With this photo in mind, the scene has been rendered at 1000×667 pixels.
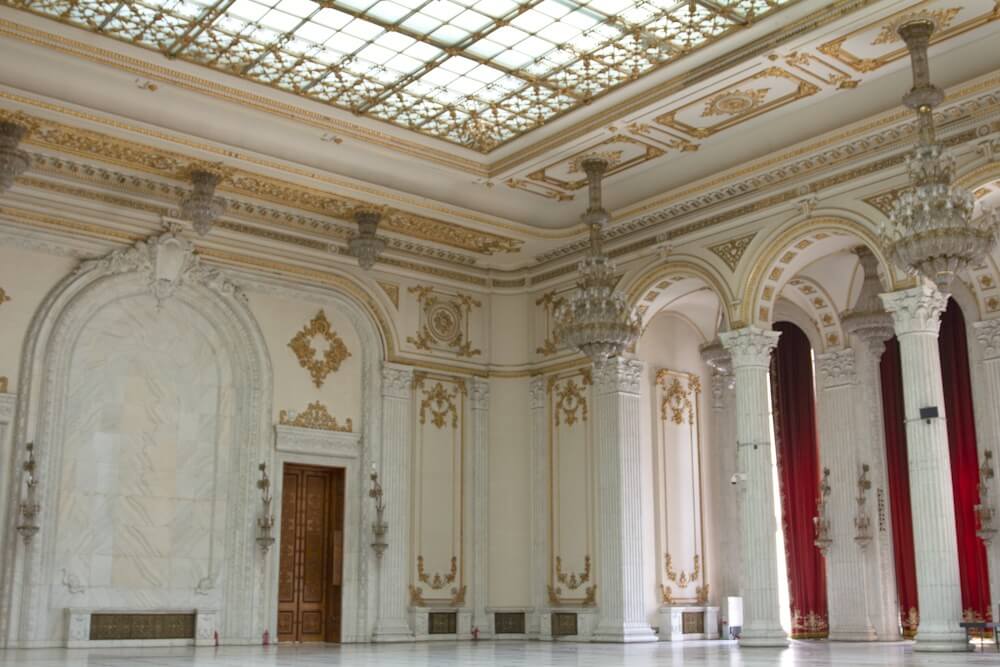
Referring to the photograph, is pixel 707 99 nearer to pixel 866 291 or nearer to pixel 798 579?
pixel 866 291

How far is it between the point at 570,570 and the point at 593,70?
759 centimetres

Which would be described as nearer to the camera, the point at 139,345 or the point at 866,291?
the point at 139,345

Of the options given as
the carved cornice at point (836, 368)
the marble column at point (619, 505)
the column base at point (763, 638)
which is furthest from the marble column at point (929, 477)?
the marble column at point (619, 505)

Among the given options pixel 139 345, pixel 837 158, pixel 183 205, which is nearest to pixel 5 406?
pixel 139 345

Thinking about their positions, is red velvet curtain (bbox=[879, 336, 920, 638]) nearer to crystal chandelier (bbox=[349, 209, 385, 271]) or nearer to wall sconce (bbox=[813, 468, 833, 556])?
wall sconce (bbox=[813, 468, 833, 556])

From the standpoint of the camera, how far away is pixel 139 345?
15.2m

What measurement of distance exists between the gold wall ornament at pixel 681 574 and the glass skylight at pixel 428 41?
7174 millimetres

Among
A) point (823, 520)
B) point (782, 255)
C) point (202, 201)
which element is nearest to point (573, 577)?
point (823, 520)

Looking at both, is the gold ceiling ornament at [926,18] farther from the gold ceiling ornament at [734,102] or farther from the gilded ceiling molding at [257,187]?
the gilded ceiling molding at [257,187]

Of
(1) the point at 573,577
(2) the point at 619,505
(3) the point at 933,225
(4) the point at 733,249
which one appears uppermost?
(4) the point at 733,249

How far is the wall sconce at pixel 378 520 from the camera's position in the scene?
54.0ft

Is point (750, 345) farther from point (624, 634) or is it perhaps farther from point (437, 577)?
point (437, 577)

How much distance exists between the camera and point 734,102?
14102 mm

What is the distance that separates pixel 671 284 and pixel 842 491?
402 cm
